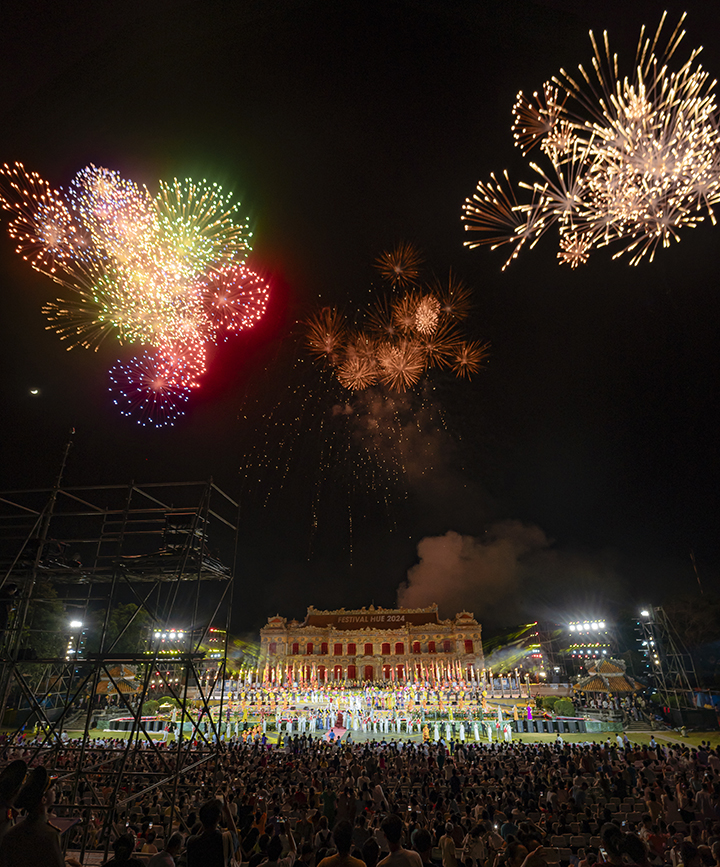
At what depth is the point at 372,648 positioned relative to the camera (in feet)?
214

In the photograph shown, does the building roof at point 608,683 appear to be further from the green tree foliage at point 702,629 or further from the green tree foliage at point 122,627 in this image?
the green tree foliage at point 122,627

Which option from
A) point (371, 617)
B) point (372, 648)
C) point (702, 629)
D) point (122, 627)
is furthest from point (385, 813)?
point (371, 617)

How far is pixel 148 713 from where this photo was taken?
1194 inches

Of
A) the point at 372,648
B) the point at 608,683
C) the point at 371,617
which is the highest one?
the point at 371,617

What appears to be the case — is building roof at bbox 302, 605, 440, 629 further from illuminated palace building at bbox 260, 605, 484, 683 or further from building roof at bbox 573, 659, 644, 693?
building roof at bbox 573, 659, 644, 693

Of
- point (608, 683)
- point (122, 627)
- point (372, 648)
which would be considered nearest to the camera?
point (608, 683)

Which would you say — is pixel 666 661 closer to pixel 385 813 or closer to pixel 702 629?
pixel 702 629

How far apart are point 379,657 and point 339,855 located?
67385 millimetres

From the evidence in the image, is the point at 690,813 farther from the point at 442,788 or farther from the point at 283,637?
the point at 283,637

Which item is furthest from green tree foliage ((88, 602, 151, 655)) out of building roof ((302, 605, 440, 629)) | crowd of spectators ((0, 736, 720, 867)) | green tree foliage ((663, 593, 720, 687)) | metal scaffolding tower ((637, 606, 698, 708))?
green tree foliage ((663, 593, 720, 687))

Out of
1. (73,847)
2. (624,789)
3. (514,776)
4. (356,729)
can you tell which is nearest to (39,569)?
(73,847)

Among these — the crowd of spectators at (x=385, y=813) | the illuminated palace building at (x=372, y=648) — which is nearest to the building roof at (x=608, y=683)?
the crowd of spectators at (x=385, y=813)

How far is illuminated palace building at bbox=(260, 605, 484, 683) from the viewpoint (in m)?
62.9

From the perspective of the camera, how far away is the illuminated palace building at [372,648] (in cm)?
6288
